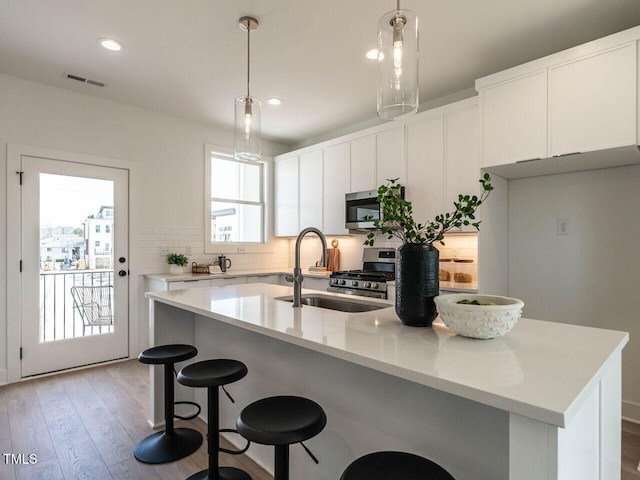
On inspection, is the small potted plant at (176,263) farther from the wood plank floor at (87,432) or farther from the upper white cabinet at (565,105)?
the upper white cabinet at (565,105)

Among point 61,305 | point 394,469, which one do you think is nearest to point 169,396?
point 394,469

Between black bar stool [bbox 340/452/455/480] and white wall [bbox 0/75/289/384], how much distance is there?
12.1ft

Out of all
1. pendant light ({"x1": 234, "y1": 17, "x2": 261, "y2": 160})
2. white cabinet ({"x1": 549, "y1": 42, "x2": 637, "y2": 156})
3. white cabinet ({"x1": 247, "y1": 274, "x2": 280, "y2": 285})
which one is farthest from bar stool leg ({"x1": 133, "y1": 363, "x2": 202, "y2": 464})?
white cabinet ({"x1": 549, "y1": 42, "x2": 637, "y2": 156})

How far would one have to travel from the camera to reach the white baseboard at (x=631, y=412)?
103 inches

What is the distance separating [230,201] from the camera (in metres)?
4.99

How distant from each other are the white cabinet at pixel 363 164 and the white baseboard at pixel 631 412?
108 inches

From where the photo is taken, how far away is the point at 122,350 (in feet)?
13.0

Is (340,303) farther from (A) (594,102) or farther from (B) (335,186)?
(B) (335,186)

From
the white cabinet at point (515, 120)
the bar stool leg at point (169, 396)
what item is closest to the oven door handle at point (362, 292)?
the white cabinet at point (515, 120)

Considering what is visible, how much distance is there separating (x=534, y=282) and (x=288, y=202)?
312 cm

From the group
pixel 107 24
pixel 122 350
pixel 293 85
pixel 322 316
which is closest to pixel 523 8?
pixel 293 85

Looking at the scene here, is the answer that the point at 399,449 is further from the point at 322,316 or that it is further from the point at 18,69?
the point at 18,69

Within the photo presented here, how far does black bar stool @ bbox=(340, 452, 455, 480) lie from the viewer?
98 centimetres

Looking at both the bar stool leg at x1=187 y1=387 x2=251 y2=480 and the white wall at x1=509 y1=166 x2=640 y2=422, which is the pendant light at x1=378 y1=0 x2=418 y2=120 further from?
the white wall at x1=509 y1=166 x2=640 y2=422
